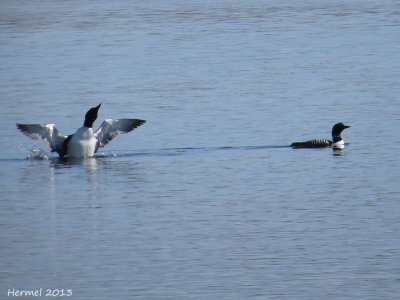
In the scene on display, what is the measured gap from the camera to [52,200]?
13734 millimetres

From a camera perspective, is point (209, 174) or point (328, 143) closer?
point (209, 174)

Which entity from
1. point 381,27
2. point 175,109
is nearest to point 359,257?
point 175,109

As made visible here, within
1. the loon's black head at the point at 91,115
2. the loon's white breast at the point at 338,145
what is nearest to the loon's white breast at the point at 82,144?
the loon's black head at the point at 91,115

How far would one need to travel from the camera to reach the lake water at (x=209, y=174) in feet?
34.1

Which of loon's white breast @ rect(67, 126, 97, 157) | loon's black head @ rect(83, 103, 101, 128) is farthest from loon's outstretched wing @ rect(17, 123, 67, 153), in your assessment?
loon's black head @ rect(83, 103, 101, 128)

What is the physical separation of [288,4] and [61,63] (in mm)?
17770

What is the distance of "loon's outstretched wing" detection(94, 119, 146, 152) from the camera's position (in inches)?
685

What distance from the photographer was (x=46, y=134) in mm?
17047

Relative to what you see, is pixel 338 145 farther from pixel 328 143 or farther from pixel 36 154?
pixel 36 154

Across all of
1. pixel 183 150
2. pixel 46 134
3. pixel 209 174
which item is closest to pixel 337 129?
pixel 183 150

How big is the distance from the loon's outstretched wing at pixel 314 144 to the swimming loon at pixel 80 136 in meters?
2.58

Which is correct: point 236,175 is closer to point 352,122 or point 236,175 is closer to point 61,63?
point 352,122

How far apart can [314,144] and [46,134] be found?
3.94 m

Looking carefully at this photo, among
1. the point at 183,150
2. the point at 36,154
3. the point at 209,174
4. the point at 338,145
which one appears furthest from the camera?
the point at 36,154
